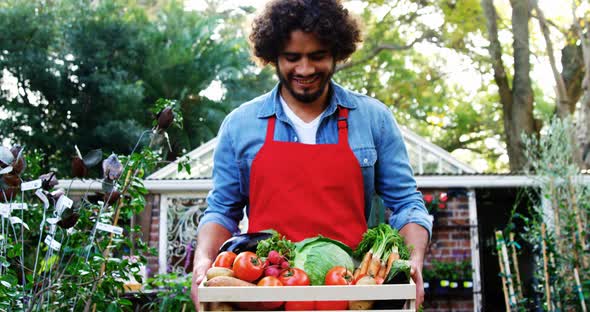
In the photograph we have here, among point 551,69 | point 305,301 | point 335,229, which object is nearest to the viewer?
point 305,301

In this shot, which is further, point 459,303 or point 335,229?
point 459,303

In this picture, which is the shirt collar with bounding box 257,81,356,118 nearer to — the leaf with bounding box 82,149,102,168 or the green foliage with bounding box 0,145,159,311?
the leaf with bounding box 82,149,102,168

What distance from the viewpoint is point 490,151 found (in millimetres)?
20203

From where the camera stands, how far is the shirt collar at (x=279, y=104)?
232 centimetres

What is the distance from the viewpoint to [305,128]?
2.32 meters

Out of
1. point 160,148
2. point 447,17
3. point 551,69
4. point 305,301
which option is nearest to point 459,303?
point 551,69

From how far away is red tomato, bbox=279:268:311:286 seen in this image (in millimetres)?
1670

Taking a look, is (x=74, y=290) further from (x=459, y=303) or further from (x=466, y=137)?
(x=466, y=137)

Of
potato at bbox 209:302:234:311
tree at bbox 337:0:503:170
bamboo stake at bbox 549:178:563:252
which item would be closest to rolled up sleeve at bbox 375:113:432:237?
potato at bbox 209:302:234:311

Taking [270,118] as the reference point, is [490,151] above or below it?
above

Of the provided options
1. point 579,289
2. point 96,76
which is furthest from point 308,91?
point 96,76

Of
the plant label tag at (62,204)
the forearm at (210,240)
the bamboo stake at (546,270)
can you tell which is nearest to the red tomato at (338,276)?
the forearm at (210,240)

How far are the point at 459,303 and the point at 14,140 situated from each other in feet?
32.1

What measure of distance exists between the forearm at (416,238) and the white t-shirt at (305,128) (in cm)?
40
